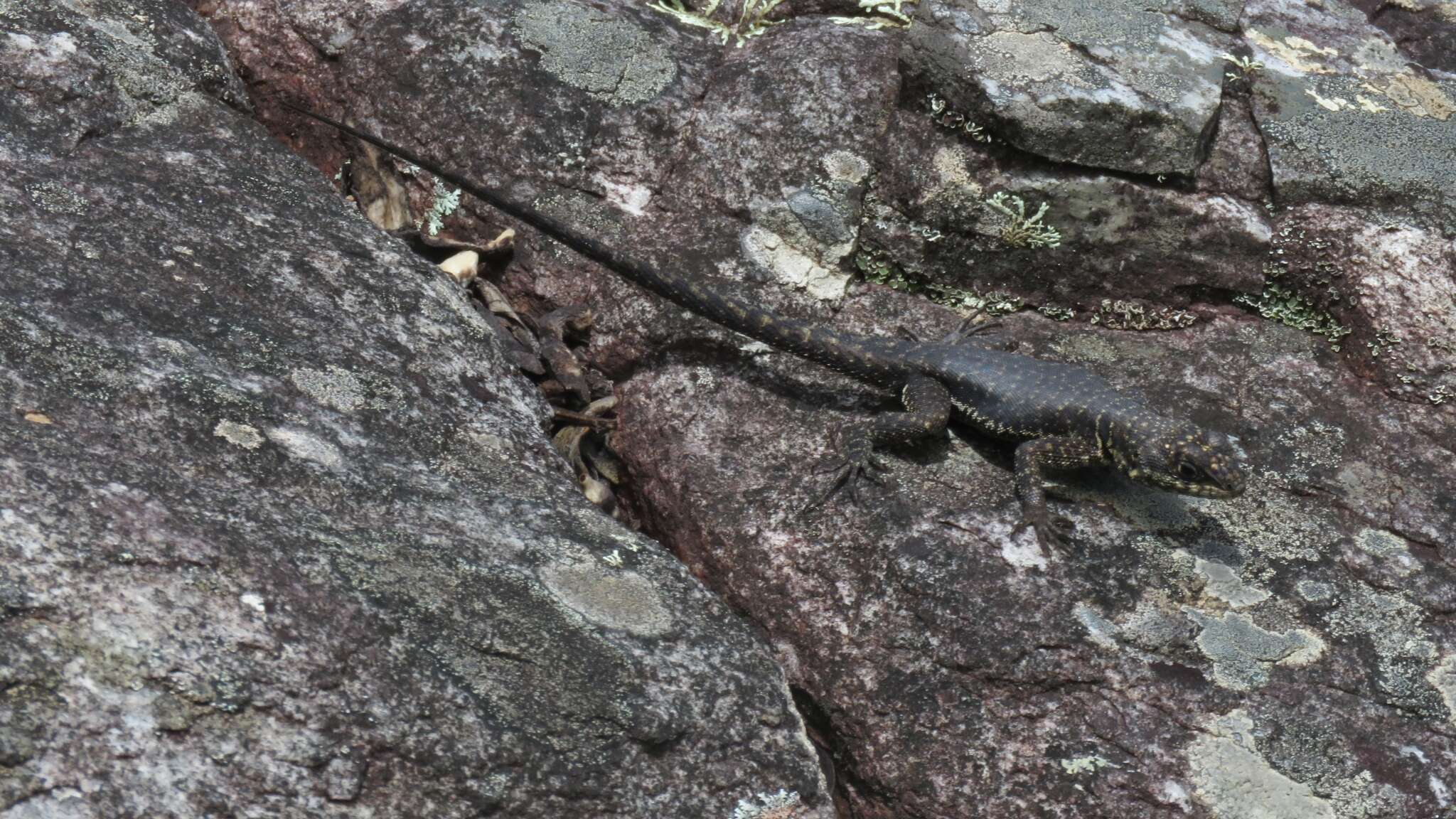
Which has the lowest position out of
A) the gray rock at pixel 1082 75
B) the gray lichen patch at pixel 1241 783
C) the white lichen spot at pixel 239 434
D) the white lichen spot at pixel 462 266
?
the white lichen spot at pixel 462 266

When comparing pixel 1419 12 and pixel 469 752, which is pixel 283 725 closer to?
pixel 469 752

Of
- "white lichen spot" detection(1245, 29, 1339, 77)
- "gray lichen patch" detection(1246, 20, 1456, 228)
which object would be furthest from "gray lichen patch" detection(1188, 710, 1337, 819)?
"white lichen spot" detection(1245, 29, 1339, 77)

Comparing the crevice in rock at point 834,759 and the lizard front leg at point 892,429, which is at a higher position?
the lizard front leg at point 892,429

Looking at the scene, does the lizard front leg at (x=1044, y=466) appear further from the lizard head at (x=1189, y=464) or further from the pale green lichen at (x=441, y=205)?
the pale green lichen at (x=441, y=205)

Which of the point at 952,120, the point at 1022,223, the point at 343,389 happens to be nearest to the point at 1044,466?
the point at 1022,223

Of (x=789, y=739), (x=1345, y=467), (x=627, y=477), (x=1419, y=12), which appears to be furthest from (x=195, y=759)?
(x=1419, y=12)

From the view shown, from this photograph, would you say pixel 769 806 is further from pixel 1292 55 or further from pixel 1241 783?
pixel 1292 55

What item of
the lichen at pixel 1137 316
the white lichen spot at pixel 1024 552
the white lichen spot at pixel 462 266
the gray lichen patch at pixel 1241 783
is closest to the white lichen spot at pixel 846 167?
the lichen at pixel 1137 316

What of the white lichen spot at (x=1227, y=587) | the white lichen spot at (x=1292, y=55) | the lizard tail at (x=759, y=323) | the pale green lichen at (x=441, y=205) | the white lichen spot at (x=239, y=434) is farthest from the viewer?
the white lichen spot at (x=1292, y=55)
